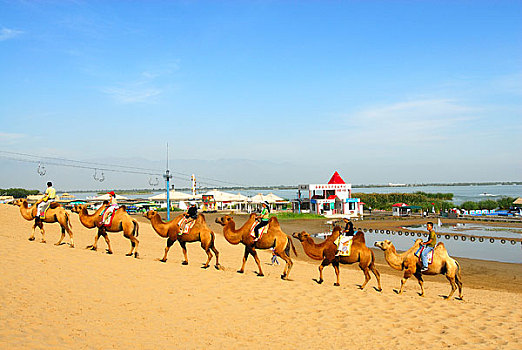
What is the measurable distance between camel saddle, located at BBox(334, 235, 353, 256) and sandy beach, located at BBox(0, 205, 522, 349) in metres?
1.14

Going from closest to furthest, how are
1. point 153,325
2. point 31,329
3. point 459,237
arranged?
point 31,329 < point 153,325 < point 459,237

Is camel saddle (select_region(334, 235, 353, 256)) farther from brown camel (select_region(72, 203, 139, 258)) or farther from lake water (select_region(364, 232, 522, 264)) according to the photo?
lake water (select_region(364, 232, 522, 264))

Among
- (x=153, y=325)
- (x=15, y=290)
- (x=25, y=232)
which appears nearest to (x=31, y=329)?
(x=153, y=325)

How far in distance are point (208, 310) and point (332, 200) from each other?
50.9m

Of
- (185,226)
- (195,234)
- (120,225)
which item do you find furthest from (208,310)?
(120,225)

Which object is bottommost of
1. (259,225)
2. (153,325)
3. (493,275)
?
(493,275)

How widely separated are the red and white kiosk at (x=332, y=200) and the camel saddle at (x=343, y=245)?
44795 mm

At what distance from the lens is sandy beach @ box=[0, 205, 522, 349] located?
26.4ft

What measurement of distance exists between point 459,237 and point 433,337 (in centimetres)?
3125

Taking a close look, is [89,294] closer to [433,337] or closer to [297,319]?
[297,319]

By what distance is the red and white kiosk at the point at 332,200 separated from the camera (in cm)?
5928

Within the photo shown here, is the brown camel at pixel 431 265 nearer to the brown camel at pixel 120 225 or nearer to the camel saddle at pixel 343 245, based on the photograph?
the camel saddle at pixel 343 245

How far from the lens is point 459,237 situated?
122ft

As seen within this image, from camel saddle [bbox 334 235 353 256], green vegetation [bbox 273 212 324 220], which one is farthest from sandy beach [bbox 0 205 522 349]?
green vegetation [bbox 273 212 324 220]
